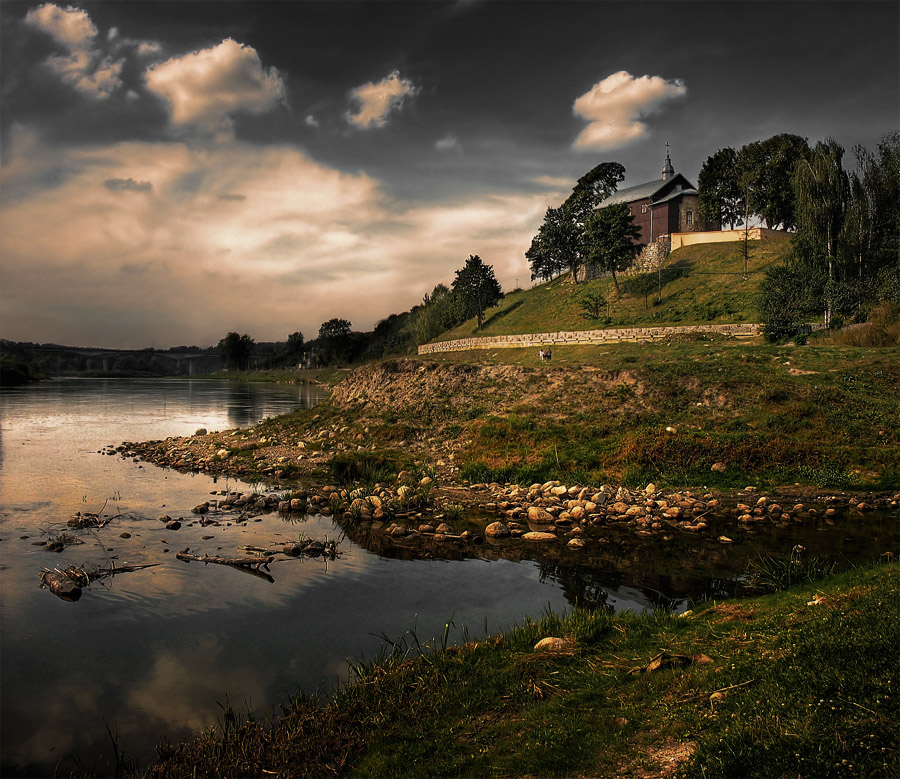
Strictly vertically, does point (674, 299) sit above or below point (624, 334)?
above

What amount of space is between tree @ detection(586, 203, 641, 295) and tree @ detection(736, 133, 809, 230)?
57.1 ft

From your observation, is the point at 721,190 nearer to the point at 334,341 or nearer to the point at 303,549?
the point at 303,549

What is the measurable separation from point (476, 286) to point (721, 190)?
40509 millimetres

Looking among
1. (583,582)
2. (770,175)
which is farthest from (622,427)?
(770,175)

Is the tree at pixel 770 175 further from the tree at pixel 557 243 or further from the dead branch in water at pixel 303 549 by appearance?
the dead branch in water at pixel 303 549

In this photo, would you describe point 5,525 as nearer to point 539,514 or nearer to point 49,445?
point 539,514

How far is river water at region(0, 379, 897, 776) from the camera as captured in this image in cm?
920

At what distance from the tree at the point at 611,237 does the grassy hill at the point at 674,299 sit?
5.17 meters

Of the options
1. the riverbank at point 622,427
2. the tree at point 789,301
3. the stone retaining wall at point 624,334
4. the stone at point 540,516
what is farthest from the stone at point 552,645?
the tree at point 789,301

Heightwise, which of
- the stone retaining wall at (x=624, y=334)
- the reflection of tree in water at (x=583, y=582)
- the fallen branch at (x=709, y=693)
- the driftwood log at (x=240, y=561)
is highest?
the stone retaining wall at (x=624, y=334)

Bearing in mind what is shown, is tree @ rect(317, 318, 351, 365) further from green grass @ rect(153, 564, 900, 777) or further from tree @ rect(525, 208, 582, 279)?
green grass @ rect(153, 564, 900, 777)

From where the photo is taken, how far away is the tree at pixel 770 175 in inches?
3196

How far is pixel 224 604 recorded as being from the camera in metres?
13.4

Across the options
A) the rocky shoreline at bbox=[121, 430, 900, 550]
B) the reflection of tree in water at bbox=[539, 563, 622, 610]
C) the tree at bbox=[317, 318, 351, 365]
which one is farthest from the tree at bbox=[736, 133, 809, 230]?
the tree at bbox=[317, 318, 351, 365]
